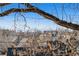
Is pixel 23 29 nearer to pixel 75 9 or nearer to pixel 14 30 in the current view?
pixel 14 30

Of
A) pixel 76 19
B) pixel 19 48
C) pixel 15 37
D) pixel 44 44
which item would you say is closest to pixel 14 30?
pixel 15 37

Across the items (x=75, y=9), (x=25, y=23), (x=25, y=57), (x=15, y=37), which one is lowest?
(x=25, y=57)

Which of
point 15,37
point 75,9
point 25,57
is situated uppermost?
point 75,9

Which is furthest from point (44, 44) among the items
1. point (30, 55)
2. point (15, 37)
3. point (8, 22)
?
point (8, 22)

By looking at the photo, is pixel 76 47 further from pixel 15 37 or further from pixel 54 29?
pixel 15 37

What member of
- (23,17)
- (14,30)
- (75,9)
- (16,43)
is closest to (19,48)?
(16,43)

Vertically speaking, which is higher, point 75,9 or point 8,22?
point 75,9

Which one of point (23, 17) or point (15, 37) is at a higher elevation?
point (23, 17)
